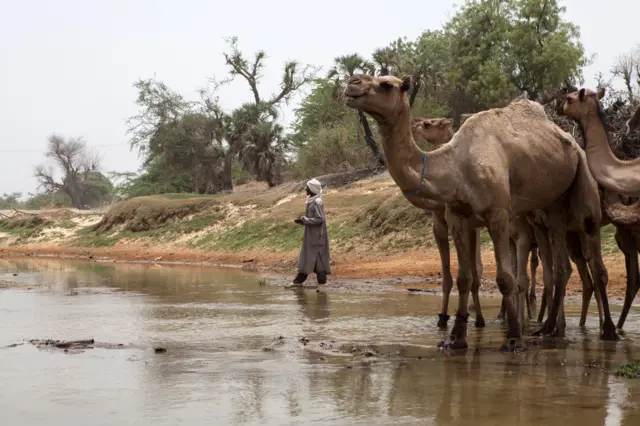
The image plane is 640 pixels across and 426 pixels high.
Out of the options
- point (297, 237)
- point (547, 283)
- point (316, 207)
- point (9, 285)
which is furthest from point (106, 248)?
point (547, 283)

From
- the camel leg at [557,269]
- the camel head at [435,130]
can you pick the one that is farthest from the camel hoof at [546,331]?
the camel head at [435,130]

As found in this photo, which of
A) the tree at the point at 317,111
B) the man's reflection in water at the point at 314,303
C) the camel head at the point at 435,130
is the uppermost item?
the tree at the point at 317,111

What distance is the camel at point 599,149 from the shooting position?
295 inches

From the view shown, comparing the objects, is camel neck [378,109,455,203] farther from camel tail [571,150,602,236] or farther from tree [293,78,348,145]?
tree [293,78,348,145]

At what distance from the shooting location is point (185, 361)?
7840mm

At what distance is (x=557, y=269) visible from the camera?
372 inches

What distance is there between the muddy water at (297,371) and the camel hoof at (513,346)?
0.41 ft

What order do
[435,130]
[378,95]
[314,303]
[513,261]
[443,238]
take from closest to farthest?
[378,95] → [443,238] → [513,261] → [435,130] → [314,303]

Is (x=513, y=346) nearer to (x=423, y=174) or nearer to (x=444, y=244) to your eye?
(x=423, y=174)

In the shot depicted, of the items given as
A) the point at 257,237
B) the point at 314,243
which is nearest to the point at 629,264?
the point at 314,243

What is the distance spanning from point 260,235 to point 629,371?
73.3 feet

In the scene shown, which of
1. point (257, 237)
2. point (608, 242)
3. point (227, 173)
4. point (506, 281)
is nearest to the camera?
point (506, 281)

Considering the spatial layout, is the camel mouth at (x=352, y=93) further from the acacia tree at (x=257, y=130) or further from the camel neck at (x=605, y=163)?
the acacia tree at (x=257, y=130)

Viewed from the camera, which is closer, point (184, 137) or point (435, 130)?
point (435, 130)
